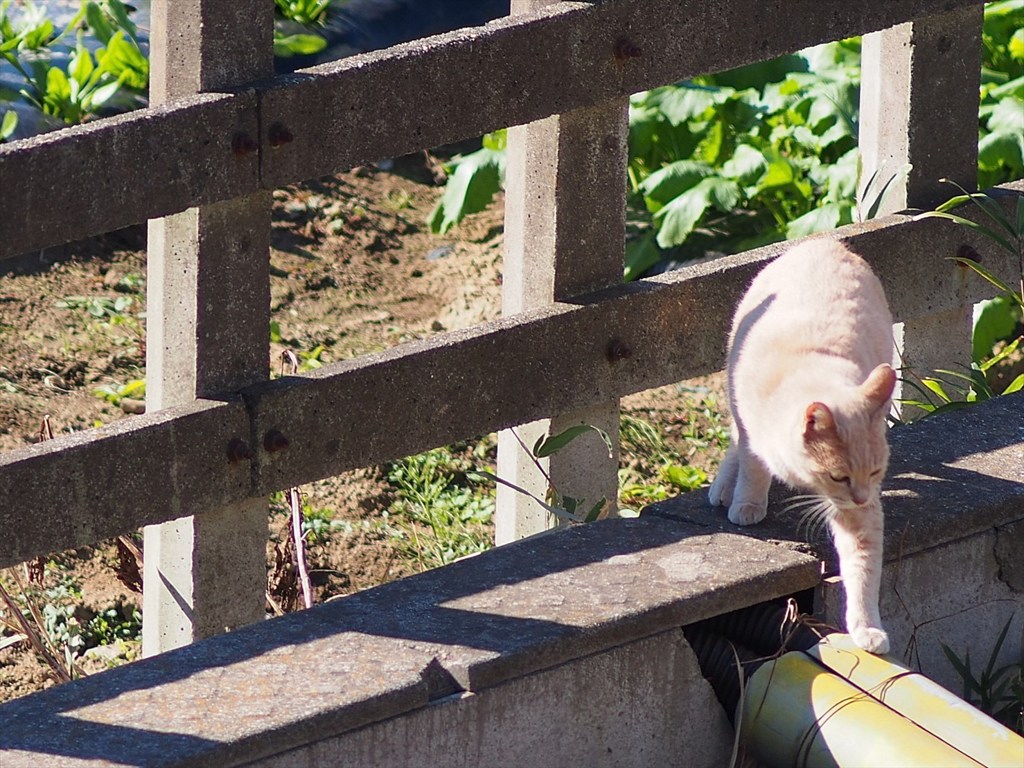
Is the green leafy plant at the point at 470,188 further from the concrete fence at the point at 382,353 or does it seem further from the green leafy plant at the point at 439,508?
the concrete fence at the point at 382,353

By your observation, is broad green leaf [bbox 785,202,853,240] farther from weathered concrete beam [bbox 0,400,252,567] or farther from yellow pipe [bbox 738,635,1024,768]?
weathered concrete beam [bbox 0,400,252,567]

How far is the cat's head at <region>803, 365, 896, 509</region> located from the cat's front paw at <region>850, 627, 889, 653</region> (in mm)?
221

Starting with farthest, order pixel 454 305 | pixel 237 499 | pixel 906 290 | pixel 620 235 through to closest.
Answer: pixel 454 305, pixel 906 290, pixel 620 235, pixel 237 499

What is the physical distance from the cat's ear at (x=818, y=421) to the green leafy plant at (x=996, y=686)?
579 mm

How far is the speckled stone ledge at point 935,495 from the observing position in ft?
10.2

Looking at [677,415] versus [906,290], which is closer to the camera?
[906,290]

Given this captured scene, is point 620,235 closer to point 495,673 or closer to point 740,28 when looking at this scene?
point 740,28

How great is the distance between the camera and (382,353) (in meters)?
3.26

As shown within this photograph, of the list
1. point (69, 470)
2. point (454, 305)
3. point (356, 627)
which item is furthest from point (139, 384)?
point (356, 627)

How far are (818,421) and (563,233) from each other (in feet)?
2.53

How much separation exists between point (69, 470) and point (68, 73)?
2979 mm

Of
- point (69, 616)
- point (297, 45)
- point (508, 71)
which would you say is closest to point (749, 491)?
point (508, 71)

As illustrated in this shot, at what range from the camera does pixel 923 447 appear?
3.49 m

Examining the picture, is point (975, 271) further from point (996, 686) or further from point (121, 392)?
point (121, 392)
